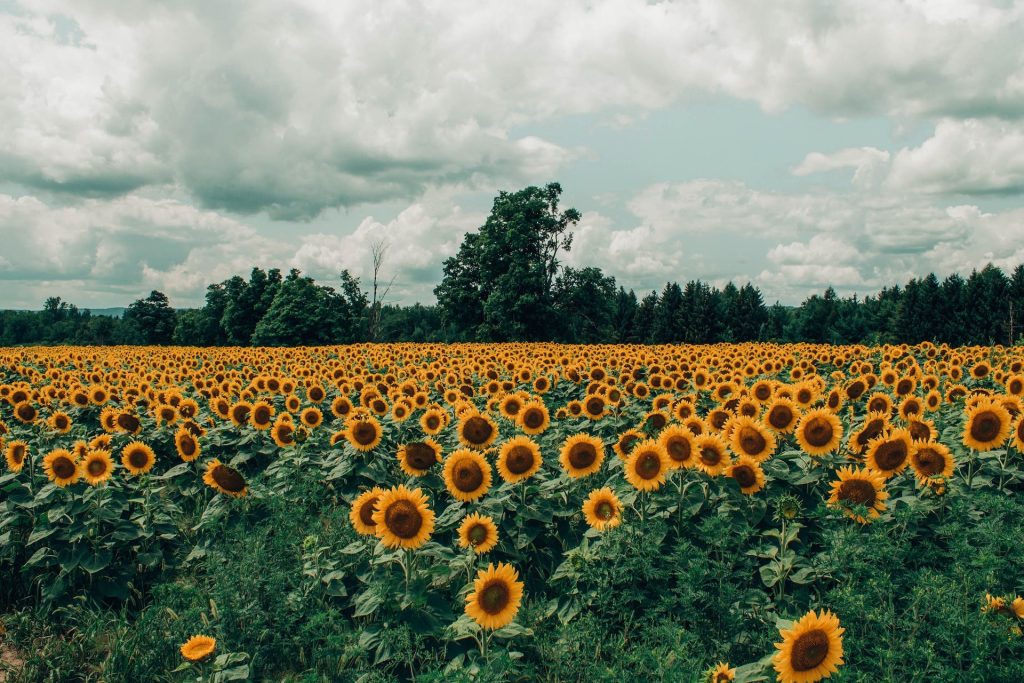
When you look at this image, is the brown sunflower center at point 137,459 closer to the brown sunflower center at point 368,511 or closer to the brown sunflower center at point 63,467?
the brown sunflower center at point 63,467

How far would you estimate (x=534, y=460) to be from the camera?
5879mm

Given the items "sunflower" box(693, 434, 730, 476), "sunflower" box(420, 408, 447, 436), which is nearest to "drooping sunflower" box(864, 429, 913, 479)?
"sunflower" box(693, 434, 730, 476)

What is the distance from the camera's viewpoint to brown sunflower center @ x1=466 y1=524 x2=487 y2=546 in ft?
16.5

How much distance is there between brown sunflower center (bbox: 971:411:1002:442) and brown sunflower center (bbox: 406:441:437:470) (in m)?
4.93

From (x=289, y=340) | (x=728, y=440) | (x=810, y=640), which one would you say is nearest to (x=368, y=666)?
(x=810, y=640)

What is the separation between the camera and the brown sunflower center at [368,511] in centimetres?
524

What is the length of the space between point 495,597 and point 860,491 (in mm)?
2925

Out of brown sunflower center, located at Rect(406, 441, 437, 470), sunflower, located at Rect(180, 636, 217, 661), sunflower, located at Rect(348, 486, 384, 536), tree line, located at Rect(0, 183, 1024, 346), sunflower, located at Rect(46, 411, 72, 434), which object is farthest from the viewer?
tree line, located at Rect(0, 183, 1024, 346)

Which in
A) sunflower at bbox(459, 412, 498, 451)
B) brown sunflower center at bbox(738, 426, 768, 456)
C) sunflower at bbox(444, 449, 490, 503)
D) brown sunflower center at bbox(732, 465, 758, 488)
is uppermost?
brown sunflower center at bbox(738, 426, 768, 456)

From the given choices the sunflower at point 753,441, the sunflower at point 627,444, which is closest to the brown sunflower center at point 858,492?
the sunflower at point 753,441

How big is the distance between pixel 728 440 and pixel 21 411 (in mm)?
9338

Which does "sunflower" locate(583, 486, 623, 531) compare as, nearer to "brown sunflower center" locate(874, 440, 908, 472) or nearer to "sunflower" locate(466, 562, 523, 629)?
"sunflower" locate(466, 562, 523, 629)

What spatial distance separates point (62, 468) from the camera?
6641mm

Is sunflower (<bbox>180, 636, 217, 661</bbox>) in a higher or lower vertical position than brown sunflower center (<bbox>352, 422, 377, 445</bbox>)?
lower
